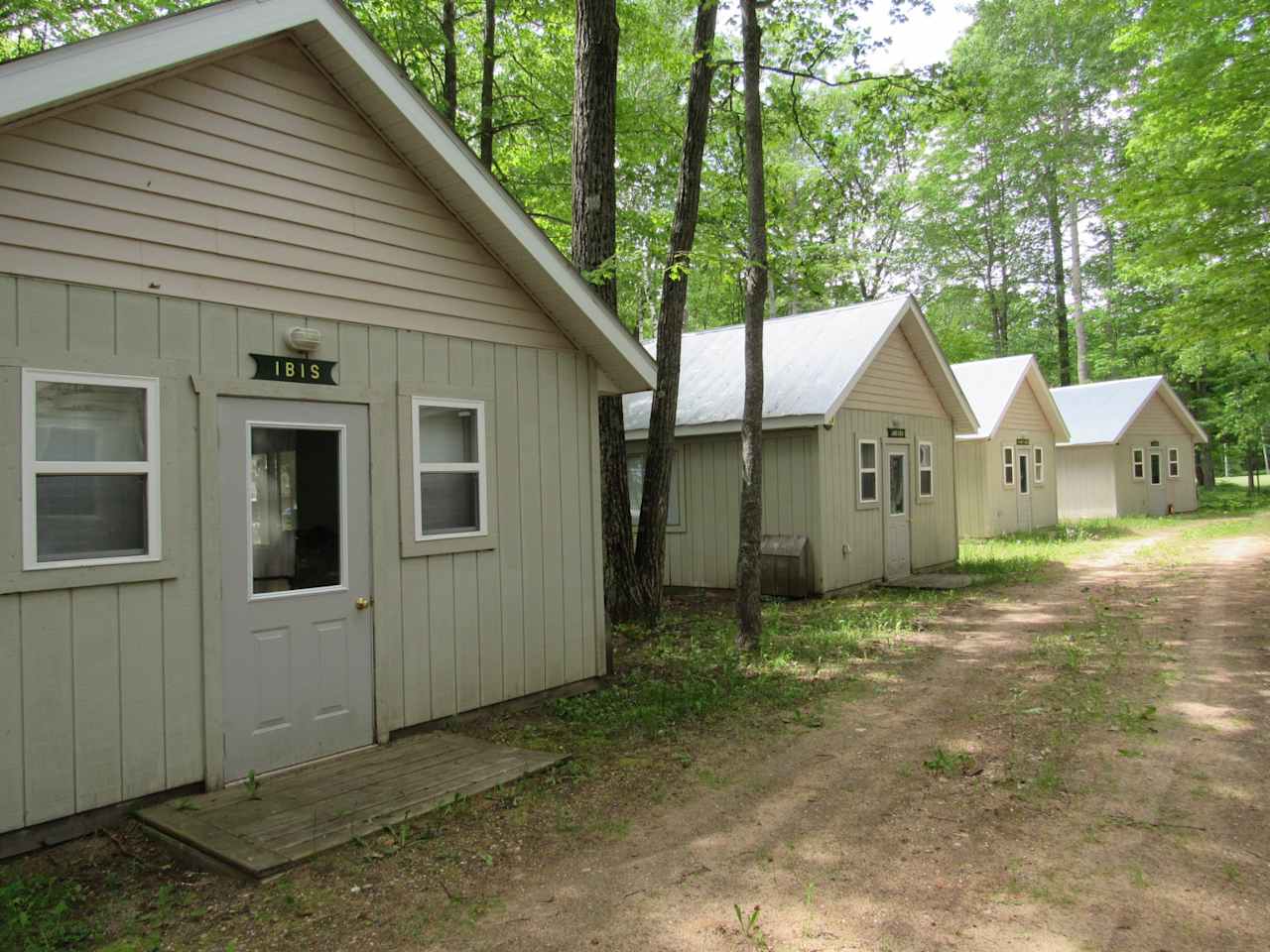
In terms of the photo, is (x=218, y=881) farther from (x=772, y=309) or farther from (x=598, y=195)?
(x=772, y=309)

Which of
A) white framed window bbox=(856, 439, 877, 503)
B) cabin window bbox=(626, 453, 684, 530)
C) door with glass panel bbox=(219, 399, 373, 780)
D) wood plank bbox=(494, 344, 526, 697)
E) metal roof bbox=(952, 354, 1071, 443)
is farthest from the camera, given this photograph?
metal roof bbox=(952, 354, 1071, 443)

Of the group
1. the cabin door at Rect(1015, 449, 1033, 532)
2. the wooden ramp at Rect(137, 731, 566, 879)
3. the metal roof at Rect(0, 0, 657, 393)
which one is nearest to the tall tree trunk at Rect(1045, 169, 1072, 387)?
the cabin door at Rect(1015, 449, 1033, 532)

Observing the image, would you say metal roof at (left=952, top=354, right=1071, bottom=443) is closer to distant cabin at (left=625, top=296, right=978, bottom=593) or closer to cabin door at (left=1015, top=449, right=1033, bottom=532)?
cabin door at (left=1015, top=449, right=1033, bottom=532)

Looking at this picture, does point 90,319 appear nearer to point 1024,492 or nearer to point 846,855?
point 846,855

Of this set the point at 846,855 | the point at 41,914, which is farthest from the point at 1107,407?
the point at 41,914

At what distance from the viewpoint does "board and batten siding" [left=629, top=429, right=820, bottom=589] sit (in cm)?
1334

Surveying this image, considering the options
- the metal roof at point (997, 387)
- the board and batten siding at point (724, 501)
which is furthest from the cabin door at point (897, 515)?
the metal roof at point (997, 387)

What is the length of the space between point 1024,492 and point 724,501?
44.8ft

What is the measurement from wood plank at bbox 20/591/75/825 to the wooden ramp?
1.56ft

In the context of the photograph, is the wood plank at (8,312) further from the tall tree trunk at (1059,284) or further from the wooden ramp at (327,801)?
the tall tree trunk at (1059,284)

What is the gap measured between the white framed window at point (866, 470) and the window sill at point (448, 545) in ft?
28.7

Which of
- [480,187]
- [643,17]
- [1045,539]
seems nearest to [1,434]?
[480,187]

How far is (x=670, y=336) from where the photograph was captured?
11.4 metres

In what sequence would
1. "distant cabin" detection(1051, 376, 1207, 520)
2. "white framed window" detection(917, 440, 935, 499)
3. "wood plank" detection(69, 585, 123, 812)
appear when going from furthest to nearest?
1. "distant cabin" detection(1051, 376, 1207, 520)
2. "white framed window" detection(917, 440, 935, 499)
3. "wood plank" detection(69, 585, 123, 812)
